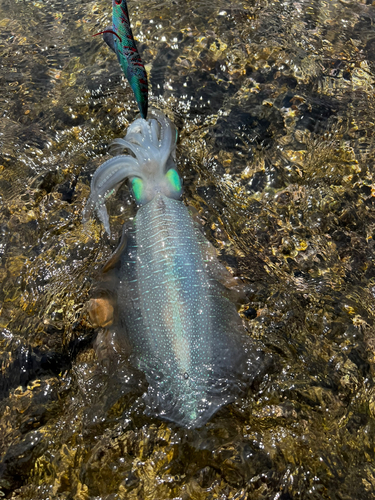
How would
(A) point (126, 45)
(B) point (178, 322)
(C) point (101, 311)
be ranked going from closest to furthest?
(A) point (126, 45)
(B) point (178, 322)
(C) point (101, 311)

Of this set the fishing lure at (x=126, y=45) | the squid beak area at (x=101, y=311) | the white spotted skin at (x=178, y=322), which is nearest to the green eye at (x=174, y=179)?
the white spotted skin at (x=178, y=322)

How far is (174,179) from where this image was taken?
12.7ft

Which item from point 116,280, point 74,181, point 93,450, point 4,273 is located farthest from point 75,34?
point 93,450

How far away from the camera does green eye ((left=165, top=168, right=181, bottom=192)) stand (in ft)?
12.6

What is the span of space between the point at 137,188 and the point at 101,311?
130 cm

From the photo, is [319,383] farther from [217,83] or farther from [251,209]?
[217,83]

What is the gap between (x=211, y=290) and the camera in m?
3.20

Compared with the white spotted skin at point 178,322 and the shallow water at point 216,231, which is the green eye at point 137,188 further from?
the white spotted skin at point 178,322

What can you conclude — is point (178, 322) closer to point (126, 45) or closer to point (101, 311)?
point (101, 311)

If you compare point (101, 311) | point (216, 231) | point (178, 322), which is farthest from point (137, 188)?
point (178, 322)

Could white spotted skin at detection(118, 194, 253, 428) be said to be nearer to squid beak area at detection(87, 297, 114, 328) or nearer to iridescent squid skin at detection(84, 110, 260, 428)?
iridescent squid skin at detection(84, 110, 260, 428)

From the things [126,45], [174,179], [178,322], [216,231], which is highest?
[126,45]

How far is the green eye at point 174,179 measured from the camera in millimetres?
3834

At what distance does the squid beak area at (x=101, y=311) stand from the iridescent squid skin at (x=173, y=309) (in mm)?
105
